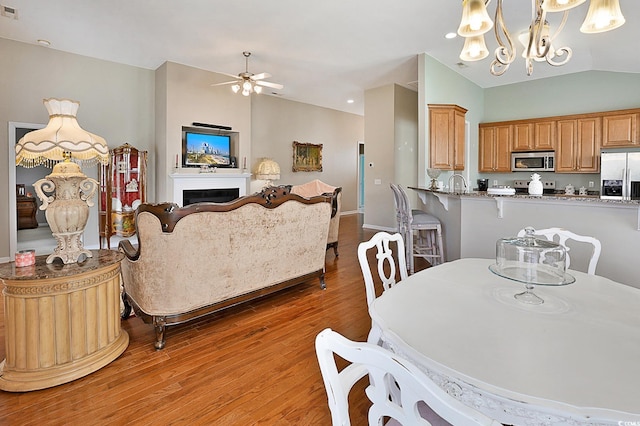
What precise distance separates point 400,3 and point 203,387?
13.6 ft

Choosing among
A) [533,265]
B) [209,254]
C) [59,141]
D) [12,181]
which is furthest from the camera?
[12,181]

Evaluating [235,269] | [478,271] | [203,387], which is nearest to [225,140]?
[235,269]

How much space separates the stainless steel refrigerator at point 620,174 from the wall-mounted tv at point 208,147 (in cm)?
654

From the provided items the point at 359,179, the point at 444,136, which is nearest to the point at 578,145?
the point at 444,136

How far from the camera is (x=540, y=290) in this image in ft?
4.64

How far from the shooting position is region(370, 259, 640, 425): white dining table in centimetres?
73

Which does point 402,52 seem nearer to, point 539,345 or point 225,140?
point 225,140

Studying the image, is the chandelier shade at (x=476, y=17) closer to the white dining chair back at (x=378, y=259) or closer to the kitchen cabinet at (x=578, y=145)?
the white dining chair back at (x=378, y=259)

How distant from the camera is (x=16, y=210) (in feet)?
16.2

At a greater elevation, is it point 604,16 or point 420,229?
point 604,16

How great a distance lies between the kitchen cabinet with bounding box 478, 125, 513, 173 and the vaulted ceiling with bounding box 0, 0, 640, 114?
3.19ft

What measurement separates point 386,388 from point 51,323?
6.98ft

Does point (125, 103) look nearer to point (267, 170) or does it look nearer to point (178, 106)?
point (178, 106)

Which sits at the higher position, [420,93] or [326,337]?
[420,93]
